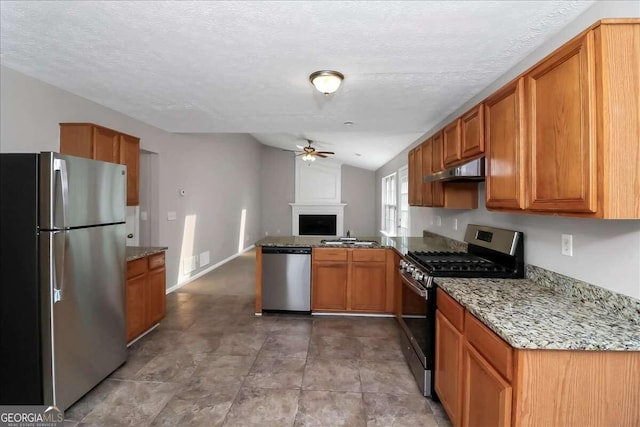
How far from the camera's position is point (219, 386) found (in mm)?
2371

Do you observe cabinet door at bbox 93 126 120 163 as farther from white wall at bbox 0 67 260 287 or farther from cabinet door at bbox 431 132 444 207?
cabinet door at bbox 431 132 444 207

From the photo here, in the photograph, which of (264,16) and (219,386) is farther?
(219,386)

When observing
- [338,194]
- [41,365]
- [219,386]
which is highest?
[338,194]

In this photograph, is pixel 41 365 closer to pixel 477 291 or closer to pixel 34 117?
pixel 34 117

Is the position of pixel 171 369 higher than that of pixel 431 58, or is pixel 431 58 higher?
pixel 431 58

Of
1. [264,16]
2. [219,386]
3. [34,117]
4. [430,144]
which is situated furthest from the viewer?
[430,144]

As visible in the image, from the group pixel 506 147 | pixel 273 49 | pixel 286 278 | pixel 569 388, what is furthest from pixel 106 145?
pixel 569 388

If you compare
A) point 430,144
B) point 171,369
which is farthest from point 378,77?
point 171,369

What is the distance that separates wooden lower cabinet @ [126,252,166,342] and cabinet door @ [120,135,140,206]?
2.19 ft

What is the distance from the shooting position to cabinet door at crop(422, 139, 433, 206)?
3.20 m

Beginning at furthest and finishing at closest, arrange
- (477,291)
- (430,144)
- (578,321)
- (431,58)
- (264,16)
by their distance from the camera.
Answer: (430,144)
(431,58)
(477,291)
(264,16)
(578,321)

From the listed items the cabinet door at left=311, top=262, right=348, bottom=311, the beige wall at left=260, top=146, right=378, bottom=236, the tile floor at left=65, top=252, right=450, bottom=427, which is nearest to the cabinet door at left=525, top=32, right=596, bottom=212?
the tile floor at left=65, top=252, right=450, bottom=427

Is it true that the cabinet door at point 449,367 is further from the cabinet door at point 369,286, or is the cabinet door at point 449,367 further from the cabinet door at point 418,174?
the cabinet door at point 418,174

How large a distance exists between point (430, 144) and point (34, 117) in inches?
137
